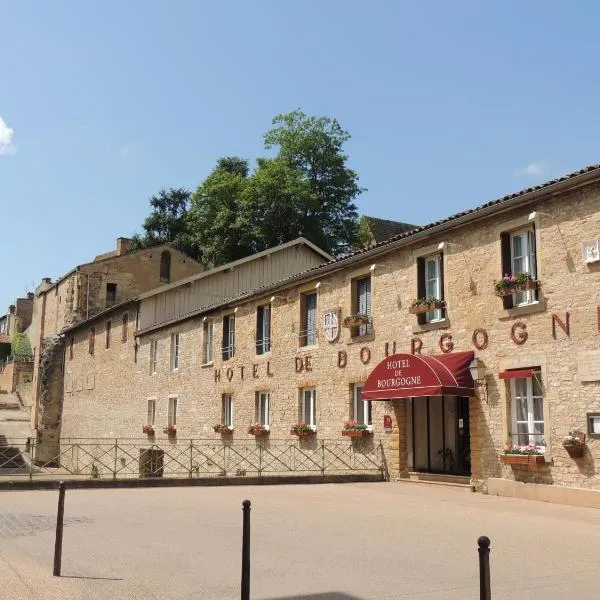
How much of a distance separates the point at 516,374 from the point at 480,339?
3.90ft

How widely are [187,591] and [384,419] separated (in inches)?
421

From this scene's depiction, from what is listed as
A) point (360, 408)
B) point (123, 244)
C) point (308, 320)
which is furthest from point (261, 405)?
point (123, 244)

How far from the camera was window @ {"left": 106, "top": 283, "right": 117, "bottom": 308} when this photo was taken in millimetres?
38438

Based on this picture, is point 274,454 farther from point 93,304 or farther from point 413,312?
point 93,304

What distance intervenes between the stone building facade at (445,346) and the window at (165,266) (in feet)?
48.8

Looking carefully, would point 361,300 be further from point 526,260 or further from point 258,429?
point 258,429

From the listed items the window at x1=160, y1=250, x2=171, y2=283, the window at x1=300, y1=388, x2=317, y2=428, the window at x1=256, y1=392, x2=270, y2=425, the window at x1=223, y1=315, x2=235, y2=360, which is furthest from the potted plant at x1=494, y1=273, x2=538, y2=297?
the window at x1=160, y1=250, x2=171, y2=283

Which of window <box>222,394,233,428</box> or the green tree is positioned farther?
the green tree

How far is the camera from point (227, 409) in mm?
22359

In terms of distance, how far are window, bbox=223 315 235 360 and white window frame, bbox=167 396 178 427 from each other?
4227mm

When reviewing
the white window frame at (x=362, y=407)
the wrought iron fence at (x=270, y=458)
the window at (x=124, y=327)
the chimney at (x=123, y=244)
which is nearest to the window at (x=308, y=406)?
the wrought iron fence at (x=270, y=458)

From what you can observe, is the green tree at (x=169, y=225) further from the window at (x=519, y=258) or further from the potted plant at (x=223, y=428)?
the window at (x=519, y=258)

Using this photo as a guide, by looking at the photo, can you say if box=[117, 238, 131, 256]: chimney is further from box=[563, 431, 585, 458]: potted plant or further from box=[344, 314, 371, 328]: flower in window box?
box=[563, 431, 585, 458]: potted plant

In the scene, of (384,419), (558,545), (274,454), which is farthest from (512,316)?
(274,454)
